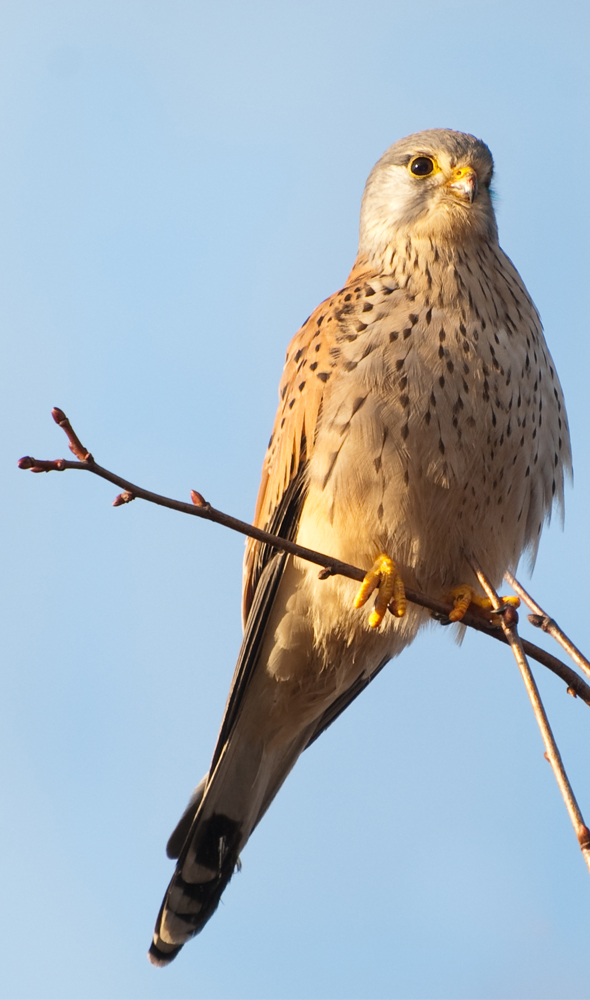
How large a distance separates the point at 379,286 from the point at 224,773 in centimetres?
178

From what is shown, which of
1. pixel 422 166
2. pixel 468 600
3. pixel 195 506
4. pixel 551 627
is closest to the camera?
pixel 195 506

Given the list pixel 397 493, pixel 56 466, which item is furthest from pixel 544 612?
pixel 56 466

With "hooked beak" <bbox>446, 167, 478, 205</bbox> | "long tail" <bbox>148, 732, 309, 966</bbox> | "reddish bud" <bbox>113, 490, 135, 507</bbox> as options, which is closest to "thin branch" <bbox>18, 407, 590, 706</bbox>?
"reddish bud" <bbox>113, 490, 135, 507</bbox>

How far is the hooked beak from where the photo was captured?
398 centimetres

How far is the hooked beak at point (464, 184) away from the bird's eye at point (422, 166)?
0.43 feet

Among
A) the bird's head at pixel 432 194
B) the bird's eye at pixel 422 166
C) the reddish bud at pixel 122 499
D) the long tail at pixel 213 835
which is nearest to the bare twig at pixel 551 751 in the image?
the reddish bud at pixel 122 499

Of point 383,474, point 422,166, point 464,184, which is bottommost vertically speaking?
point 383,474

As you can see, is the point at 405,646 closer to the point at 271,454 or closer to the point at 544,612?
the point at 271,454

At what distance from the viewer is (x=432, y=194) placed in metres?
4.11

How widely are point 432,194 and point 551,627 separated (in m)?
2.06

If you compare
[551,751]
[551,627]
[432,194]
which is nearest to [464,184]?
[432,194]

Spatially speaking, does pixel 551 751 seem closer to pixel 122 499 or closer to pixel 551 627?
pixel 551 627

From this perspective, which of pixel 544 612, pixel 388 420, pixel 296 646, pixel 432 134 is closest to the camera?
pixel 544 612

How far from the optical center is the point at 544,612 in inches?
107
